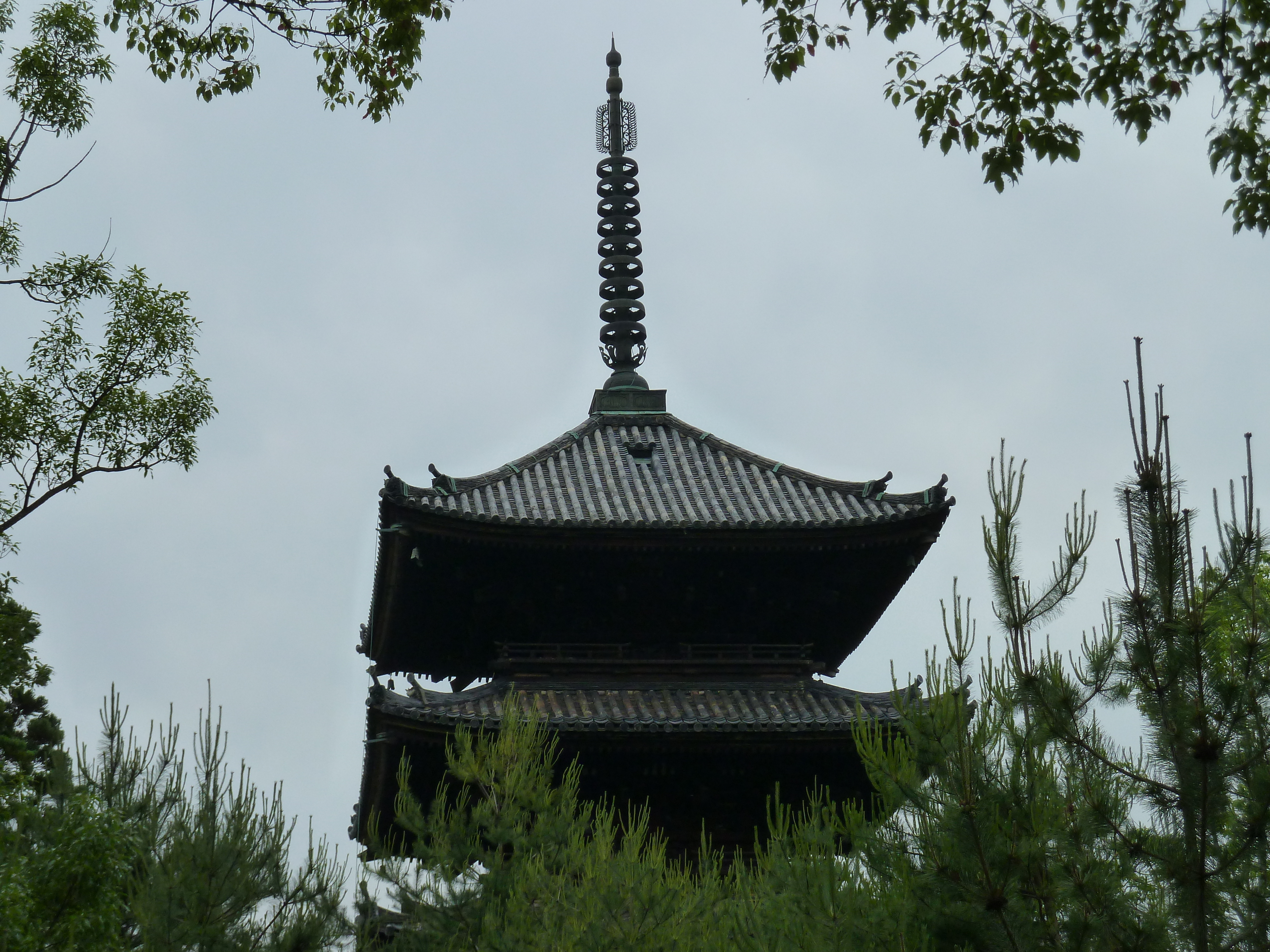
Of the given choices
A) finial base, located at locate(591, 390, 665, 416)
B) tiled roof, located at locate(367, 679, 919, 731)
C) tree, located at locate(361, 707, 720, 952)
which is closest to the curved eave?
tiled roof, located at locate(367, 679, 919, 731)

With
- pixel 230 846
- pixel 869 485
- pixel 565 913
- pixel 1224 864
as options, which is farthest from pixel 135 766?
pixel 869 485

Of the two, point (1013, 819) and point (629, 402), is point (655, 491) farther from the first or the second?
point (1013, 819)

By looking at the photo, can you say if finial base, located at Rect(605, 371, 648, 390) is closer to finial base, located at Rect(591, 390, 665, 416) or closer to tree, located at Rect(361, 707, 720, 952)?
finial base, located at Rect(591, 390, 665, 416)

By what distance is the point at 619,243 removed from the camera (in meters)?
20.3

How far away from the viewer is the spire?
63.3 feet

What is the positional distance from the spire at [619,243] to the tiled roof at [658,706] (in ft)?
17.0

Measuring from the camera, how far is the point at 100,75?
15.6 metres

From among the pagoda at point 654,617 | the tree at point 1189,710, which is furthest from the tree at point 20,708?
the tree at point 1189,710

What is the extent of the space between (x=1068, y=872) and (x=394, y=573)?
1000 centimetres

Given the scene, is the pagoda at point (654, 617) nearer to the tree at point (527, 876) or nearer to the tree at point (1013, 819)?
the tree at point (527, 876)

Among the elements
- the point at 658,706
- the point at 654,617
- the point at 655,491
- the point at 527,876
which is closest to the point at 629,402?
the point at 655,491

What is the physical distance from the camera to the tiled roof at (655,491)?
1491 cm

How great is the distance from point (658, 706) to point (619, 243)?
8.02m

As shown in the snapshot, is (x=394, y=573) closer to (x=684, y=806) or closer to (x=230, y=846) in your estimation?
(x=684, y=806)
